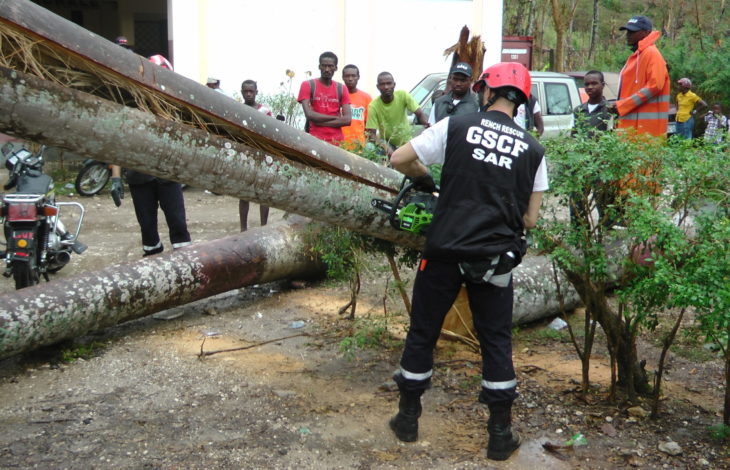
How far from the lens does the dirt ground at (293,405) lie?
11.2ft

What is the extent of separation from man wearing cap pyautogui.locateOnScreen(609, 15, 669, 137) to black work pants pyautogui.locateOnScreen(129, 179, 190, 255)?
12.6ft

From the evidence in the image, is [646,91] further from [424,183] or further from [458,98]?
[424,183]

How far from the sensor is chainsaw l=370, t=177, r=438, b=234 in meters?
3.64

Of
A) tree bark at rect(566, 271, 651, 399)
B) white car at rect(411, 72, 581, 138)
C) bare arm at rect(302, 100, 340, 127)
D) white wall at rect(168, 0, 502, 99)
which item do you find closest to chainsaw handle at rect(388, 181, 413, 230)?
tree bark at rect(566, 271, 651, 399)

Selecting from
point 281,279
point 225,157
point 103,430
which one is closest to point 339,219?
point 225,157

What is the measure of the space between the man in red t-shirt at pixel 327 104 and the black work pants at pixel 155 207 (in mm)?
2288

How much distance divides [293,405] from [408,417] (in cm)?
70

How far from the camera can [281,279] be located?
6.05 m

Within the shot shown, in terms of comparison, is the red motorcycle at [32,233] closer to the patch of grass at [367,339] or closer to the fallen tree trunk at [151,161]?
the fallen tree trunk at [151,161]

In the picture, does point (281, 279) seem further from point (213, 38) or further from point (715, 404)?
point (213, 38)

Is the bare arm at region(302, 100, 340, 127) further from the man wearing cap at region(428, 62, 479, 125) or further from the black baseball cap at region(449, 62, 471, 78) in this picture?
the black baseball cap at region(449, 62, 471, 78)

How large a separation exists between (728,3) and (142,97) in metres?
34.7

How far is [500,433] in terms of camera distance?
3.44m

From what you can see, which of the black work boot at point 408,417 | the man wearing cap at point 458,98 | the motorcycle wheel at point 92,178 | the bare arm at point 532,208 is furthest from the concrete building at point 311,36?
the black work boot at point 408,417
